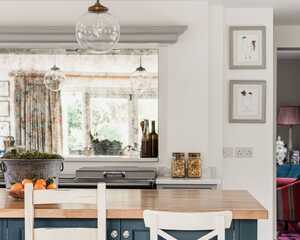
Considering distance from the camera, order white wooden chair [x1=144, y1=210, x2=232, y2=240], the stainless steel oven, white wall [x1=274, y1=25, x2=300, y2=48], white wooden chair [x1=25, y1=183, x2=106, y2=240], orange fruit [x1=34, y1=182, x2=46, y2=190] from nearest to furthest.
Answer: white wooden chair [x1=144, y1=210, x2=232, y2=240] < white wooden chair [x1=25, y1=183, x2=106, y2=240] < orange fruit [x1=34, y1=182, x2=46, y2=190] < the stainless steel oven < white wall [x1=274, y1=25, x2=300, y2=48]

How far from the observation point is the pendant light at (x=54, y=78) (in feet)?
16.3

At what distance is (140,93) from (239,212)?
2.46 meters

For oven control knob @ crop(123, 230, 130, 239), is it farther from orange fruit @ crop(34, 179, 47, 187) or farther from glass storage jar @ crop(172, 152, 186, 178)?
glass storage jar @ crop(172, 152, 186, 178)

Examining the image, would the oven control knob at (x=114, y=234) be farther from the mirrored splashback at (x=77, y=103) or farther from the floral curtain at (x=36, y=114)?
the floral curtain at (x=36, y=114)

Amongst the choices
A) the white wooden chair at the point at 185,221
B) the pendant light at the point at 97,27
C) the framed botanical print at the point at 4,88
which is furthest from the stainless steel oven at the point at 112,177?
the white wooden chair at the point at 185,221

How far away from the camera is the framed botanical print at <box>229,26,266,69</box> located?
4.90 meters

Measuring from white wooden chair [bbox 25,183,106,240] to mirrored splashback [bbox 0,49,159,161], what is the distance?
2.35 meters

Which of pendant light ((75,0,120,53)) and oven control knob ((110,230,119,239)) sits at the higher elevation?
pendant light ((75,0,120,53))

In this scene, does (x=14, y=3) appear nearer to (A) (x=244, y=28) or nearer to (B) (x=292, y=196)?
(A) (x=244, y=28)

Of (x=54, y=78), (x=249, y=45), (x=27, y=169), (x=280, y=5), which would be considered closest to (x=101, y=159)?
(x=54, y=78)

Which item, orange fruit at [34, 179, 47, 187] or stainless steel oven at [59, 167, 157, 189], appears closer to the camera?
orange fruit at [34, 179, 47, 187]

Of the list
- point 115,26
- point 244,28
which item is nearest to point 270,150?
point 244,28

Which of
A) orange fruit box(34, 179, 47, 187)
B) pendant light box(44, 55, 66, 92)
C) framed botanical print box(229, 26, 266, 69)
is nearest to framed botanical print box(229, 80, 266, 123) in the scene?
framed botanical print box(229, 26, 266, 69)

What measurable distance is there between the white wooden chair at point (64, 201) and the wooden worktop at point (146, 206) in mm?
99
